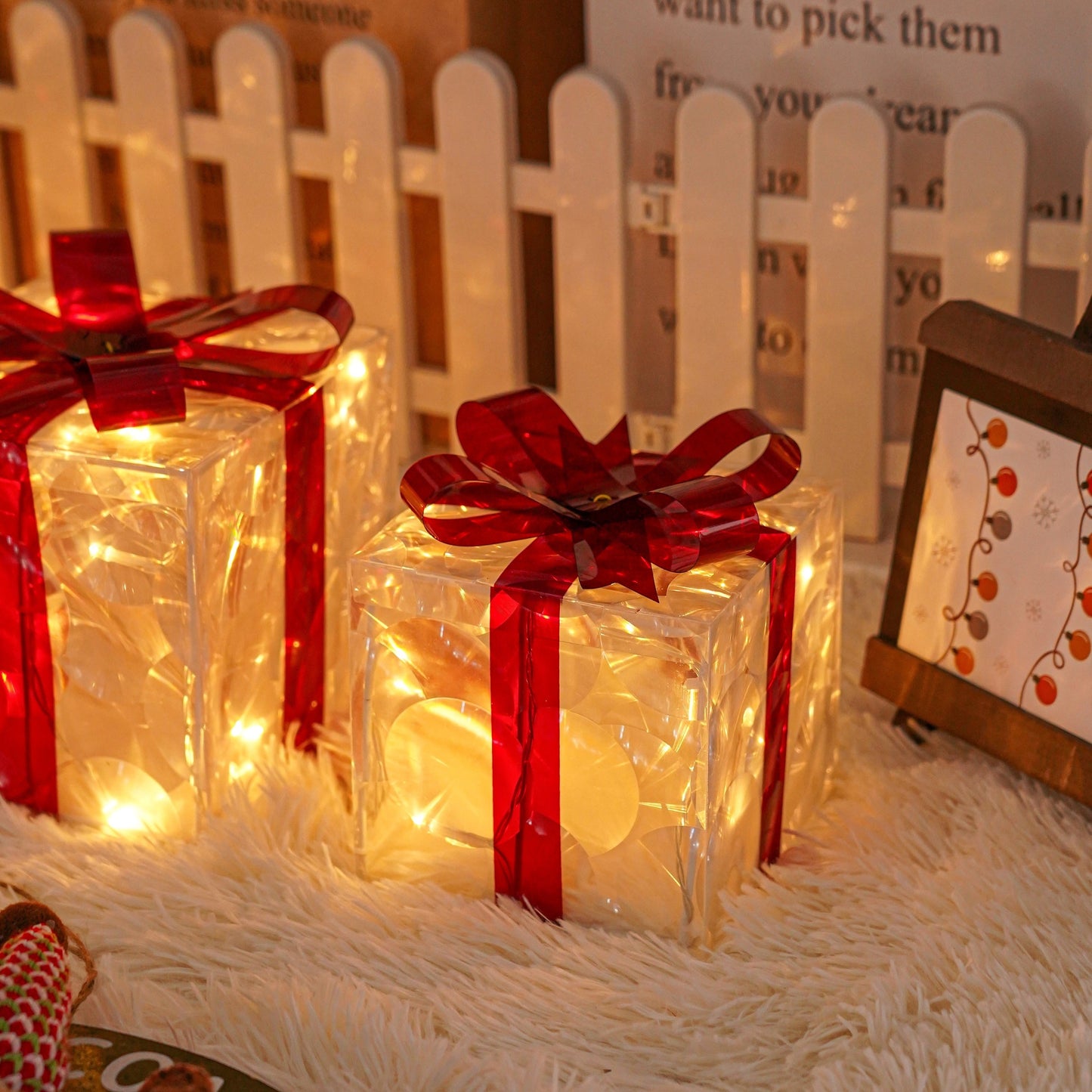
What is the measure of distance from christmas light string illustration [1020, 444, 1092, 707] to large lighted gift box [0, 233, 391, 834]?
417 millimetres

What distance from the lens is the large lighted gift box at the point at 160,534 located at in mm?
798

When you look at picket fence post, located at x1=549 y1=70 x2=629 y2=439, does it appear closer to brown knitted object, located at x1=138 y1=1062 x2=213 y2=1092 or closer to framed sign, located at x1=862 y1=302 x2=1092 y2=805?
framed sign, located at x1=862 y1=302 x2=1092 y2=805

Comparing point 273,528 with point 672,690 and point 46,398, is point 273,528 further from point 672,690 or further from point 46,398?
point 672,690

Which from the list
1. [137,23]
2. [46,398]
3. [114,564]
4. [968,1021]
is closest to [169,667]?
[114,564]

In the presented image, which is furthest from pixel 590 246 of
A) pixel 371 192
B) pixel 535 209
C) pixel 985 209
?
pixel 985 209

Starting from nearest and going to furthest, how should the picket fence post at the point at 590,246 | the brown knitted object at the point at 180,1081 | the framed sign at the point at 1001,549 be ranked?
the brown knitted object at the point at 180,1081 < the framed sign at the point at 1001,549 < the picket fence post at the point at 590,246

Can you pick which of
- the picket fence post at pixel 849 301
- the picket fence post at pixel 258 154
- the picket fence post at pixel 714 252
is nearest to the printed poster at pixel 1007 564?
the picket fence post at pixel 849 301

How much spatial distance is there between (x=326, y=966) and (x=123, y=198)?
849 millimetres

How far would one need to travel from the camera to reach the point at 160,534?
0.79m

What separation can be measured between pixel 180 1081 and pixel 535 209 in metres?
0.72

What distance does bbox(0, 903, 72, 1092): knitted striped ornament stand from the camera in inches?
23.5

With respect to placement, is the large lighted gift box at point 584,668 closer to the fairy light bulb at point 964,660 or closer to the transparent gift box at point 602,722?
the transparent gift box at point 602,722

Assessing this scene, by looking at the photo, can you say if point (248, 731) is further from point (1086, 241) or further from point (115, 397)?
point (1086, 241)

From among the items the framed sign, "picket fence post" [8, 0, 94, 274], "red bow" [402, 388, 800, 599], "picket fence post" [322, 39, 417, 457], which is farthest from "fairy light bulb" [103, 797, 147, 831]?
"picket fence post" [8, 0, 94, 274]
